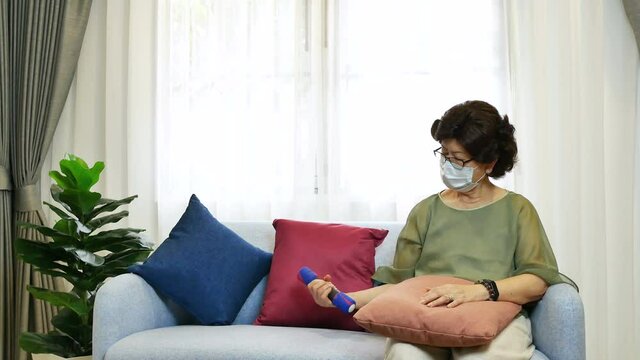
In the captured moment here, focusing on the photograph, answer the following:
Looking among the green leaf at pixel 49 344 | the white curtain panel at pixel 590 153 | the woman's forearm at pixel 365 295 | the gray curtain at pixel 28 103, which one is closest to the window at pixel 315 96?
the white curtain panel at pixel 590 153

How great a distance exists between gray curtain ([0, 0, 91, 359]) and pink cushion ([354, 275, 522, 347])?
2.38 meters

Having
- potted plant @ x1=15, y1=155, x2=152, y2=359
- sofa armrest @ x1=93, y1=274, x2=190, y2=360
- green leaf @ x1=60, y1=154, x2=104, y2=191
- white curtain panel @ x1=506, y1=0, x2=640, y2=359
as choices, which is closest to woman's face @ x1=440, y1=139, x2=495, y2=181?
sofa armrest @ x1=93, y1=274, x2=190, y2=360

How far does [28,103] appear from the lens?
12.7 feet

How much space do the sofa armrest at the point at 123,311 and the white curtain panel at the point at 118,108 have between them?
128 cm

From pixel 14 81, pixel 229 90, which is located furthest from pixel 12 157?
pixel 229 90

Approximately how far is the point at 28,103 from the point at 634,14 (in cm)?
298

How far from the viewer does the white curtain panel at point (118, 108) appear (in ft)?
12.6

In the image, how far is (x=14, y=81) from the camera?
3.93 metres

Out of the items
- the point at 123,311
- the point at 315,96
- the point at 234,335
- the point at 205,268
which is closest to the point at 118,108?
the point at 315,96

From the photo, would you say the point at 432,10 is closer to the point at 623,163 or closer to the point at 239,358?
the point at 623,163

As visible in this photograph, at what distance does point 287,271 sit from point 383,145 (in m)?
1.18

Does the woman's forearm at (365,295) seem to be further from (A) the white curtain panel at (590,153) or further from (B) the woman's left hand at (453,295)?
(A) the white curtain panel at (590,153)

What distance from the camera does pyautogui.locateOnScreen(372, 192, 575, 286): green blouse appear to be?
2.22 m

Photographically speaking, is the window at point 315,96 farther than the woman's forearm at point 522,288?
Yes
